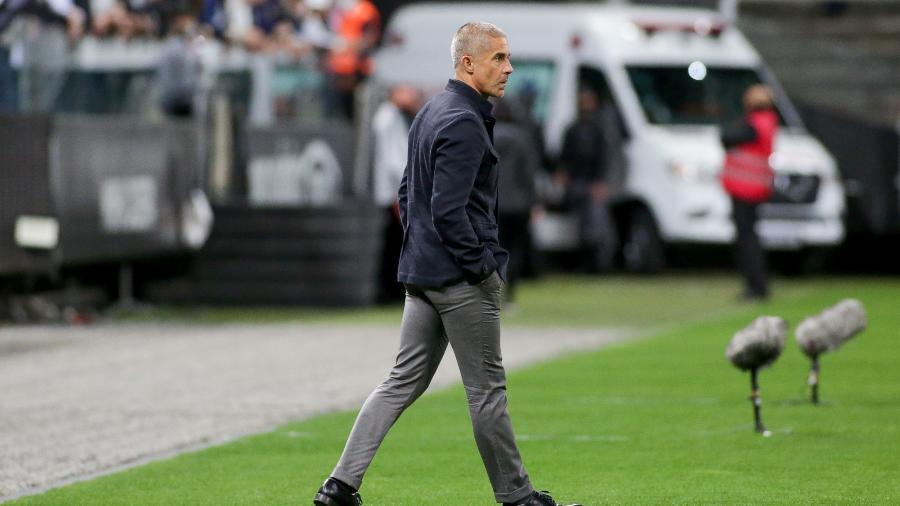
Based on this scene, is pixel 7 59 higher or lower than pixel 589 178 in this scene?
higher

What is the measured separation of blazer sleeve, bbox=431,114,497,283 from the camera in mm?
7281

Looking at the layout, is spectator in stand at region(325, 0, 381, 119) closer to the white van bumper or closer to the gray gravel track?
the white van bumper

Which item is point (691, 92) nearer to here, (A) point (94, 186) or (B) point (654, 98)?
(B) point (654, 98)

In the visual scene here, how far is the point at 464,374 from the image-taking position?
299 inches

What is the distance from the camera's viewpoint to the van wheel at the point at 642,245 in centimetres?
2402

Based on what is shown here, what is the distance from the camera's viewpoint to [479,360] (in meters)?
7.54

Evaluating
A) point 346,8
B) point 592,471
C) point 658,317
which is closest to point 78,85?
point 658,317

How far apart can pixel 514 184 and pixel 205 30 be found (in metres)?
3.71

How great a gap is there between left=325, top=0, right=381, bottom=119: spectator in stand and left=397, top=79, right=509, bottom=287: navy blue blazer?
15.0 meters

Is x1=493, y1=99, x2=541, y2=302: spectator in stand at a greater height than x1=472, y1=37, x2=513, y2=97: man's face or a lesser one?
lesser

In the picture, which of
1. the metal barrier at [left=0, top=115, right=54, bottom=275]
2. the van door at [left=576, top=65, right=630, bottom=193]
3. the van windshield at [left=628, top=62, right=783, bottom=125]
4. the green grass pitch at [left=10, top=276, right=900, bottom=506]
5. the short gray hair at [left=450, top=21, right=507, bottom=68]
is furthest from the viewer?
the van windshield at [left=628, top=62, right=783, bottom=125]

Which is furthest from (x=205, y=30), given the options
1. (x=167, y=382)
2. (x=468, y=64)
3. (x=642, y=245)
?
(x=468, y=64)

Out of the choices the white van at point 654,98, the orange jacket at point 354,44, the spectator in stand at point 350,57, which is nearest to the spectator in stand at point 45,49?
the spectator in stand at point 350,57

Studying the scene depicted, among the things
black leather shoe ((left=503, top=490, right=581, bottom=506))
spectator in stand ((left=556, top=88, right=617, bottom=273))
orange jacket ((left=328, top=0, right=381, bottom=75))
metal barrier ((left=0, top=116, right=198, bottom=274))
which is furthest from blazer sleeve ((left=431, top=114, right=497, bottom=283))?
spectator in stand ((left=556, top=88, right=617, bottom=273))
